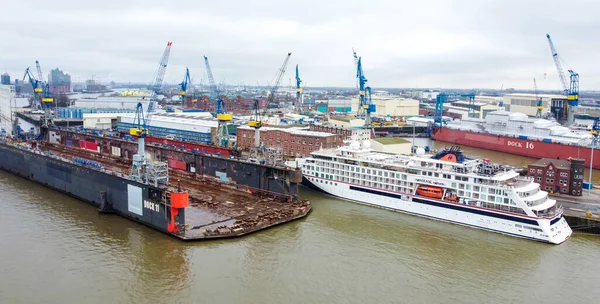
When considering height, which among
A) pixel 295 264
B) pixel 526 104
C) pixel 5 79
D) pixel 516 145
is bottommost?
pixel 295 264

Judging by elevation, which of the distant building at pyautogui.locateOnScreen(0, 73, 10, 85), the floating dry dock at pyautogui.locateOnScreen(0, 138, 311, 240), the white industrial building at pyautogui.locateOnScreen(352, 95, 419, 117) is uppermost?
the distant building at pyautogui.locateOnScreen(0, 73, 10, 85)

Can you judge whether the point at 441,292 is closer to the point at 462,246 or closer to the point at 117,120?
the point at 462,246

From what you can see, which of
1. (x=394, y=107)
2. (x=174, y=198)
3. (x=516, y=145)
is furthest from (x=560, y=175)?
(x=394, y=107)

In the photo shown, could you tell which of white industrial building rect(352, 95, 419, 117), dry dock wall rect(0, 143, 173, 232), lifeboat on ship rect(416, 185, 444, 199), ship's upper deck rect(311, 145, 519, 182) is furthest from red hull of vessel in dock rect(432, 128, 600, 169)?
dry dock wall rect(0, 143, 173, 232)

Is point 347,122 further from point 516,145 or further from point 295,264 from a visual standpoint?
point 295,264

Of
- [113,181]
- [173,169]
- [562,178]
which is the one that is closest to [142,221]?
[113,181]

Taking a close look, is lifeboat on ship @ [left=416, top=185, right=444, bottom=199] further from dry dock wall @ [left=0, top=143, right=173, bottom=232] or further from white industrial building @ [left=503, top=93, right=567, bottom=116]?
white industrial building @ [left=503, top=93, right=567, bottom=116]

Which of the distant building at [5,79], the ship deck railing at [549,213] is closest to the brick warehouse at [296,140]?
the ship deck railing at [549,213]
